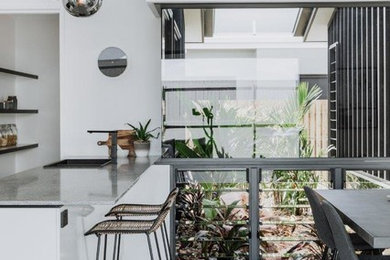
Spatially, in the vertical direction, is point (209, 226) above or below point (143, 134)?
below

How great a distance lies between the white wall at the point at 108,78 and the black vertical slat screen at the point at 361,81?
1.51 m

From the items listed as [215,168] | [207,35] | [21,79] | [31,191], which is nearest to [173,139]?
[215,168]

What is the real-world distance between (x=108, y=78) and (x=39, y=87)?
1810 millimetres

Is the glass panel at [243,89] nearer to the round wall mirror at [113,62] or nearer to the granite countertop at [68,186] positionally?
the round wall mirror at [113,62]

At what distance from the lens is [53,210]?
6.64 feet

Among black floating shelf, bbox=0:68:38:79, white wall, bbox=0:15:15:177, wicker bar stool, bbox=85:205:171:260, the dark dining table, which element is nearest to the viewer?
the dark dining table

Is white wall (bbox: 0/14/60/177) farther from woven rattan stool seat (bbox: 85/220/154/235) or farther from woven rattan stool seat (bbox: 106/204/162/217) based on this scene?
woven rattan stool seat (bbox: 85/220/154/235)

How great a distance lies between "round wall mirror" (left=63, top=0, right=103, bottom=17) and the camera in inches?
112

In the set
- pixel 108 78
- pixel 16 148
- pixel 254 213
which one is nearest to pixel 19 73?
pixel 16 148

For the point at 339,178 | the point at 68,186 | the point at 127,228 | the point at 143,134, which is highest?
the point at 143,134

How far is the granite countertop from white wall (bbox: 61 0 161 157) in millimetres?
1051

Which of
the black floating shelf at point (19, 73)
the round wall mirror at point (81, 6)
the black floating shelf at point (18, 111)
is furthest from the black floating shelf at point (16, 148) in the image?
the round wall mirror at point (81, 6)

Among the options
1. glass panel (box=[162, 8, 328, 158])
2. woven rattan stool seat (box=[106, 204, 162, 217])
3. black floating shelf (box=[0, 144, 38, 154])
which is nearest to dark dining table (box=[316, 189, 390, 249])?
glass panel (box=[162, 8, 328, 158])

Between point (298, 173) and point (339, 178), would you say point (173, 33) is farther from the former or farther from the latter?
point (339, 178)
